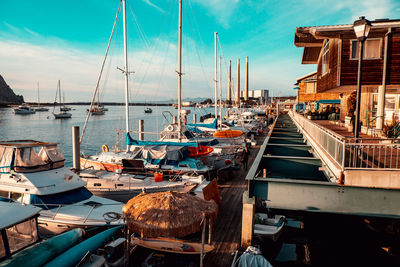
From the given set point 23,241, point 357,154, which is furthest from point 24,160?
point 357,154

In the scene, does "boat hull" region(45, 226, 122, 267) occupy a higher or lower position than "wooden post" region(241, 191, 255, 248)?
lower

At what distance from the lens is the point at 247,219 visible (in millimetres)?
9023

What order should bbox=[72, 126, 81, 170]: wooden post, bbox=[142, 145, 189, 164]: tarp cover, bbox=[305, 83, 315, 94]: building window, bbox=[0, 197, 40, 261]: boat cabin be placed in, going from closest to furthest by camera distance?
bbox=[0, 197, 40, 261]: boat cabin
bbox=[142, 145, 189, 164]: tarp cover
bbox=[72, 126, 81, 170]: wooden post
bbox=[305, 83, 315, 94]: building window

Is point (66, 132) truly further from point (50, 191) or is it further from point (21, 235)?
point (21, 235)

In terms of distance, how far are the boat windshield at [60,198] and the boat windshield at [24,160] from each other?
1.46m

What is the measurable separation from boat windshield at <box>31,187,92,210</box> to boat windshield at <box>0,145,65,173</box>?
4.78 feet

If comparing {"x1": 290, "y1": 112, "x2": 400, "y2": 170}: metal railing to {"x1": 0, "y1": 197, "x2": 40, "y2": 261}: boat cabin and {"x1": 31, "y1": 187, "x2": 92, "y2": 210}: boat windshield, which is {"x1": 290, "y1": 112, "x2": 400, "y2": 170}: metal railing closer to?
{"x1": 0, "y1": 197, "x2": 40, "y2": 261}: boat cabin

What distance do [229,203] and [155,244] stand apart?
6.46m

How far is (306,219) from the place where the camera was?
1454cm

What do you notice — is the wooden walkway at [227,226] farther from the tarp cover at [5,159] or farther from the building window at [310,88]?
the building window at [310,88]

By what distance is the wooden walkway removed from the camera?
9162 mm

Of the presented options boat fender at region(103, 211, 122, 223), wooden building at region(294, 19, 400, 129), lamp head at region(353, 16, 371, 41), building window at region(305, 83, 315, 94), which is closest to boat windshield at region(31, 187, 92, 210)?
boat fender at region(103, 211, 122, 223)

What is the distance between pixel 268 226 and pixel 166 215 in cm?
589

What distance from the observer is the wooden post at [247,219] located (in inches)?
351
